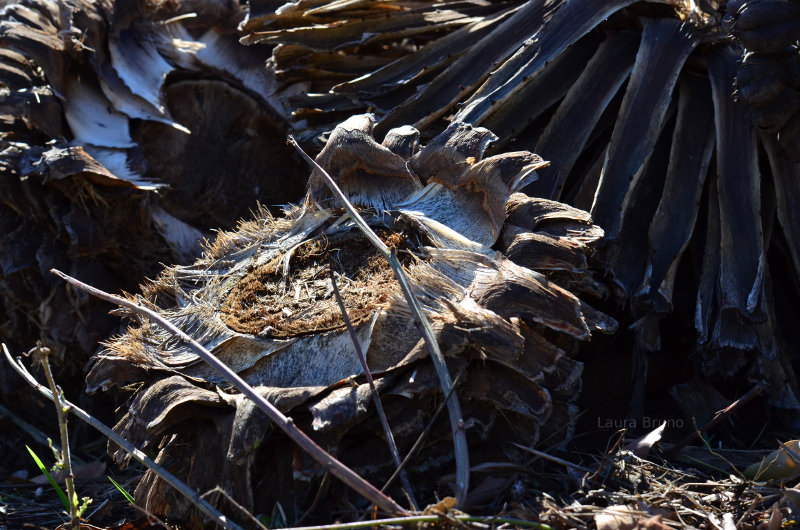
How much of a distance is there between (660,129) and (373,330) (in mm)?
1052

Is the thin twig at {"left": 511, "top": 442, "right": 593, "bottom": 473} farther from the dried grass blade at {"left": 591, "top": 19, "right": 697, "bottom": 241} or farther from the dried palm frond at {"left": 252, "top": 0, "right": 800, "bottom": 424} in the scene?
the dried grass blade at {"left": 591, "top": 19, "right": 697, "bottom": 241}

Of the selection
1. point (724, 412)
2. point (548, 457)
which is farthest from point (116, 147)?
point (724, 412)

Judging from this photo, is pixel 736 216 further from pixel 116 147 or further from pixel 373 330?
pixel 116 147

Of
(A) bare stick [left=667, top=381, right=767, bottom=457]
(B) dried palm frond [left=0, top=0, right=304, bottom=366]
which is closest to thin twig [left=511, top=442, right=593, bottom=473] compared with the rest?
(A) bare stick [left=667, top=381, right=767, bottom=457]

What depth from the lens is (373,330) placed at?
169 centimetres

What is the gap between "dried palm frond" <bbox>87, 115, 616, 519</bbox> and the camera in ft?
5.13

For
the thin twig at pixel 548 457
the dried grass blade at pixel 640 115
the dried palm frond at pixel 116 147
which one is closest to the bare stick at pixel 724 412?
the thin twig at pixel 548 457

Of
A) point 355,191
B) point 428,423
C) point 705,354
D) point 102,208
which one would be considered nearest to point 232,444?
point 428,423

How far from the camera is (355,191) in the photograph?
2131 mm

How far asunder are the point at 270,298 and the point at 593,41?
1302 millimetres

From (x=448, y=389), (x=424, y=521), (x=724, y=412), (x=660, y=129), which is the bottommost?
(x=724, y=412)

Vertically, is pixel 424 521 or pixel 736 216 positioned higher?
pixel 736 216

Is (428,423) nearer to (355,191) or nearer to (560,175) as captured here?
(355,191)

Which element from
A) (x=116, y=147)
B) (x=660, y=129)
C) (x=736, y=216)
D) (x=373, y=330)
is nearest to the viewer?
(x=373, y=330)
